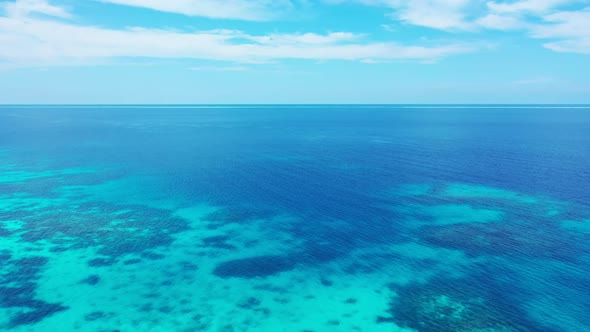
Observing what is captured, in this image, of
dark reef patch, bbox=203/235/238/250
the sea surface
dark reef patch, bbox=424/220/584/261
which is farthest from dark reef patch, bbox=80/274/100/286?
dark reef patch, bbox=424/220/584/261

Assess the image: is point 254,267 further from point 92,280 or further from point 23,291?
point 23,291

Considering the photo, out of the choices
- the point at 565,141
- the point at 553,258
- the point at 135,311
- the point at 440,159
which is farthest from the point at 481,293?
the point at 565,141

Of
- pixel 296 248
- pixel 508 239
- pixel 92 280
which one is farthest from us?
pixel 508 239

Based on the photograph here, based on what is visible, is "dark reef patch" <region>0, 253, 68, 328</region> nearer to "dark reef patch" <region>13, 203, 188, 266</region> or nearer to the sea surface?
the sea surface

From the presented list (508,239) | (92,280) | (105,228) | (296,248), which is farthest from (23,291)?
(508,239)

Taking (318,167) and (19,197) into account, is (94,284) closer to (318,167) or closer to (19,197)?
(19,197)

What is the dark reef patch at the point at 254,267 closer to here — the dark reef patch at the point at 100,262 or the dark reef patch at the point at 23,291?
the dark reef patch at the point at 100,262

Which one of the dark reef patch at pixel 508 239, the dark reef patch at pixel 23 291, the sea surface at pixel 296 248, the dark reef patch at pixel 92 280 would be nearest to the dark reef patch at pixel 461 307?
the sea surface at pixel 296 248
